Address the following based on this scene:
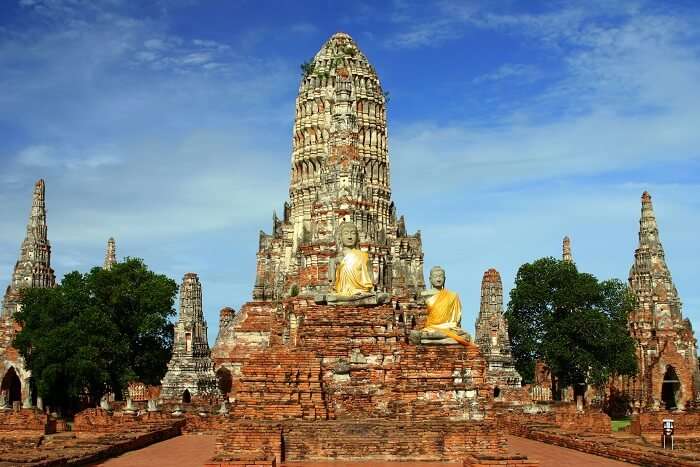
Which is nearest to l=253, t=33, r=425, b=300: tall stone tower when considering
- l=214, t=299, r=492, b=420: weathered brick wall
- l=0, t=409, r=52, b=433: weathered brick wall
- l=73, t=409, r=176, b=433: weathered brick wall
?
l=73, t=409, r=176, b=433: weathered brick wall

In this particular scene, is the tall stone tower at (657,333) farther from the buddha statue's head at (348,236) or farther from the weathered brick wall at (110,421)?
the buddha statue's head at (348,236)

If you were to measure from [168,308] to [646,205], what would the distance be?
27.5 m

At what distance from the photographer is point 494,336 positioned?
3909 centimetres

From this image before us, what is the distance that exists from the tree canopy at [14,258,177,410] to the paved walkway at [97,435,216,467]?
18.0 metres

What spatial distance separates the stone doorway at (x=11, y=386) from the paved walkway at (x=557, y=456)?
3481cm

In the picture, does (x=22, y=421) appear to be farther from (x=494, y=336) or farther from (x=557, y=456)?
(x=494, y=336)

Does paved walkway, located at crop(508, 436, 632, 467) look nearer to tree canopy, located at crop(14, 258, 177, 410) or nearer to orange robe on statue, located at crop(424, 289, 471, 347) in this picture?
orange robe on statue, located at crop(424, 289, 471, 347)

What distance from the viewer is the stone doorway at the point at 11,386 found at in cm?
4897

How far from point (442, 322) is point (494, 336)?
70.0 ft

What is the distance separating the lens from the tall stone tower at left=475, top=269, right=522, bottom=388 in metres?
38.0

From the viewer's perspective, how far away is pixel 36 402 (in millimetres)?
48500

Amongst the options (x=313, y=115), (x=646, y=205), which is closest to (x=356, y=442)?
(x=646, y=205)

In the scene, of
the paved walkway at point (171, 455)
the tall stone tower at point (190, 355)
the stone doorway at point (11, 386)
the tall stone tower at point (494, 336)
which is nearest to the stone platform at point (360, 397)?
the paved walkway at point (171, 455)

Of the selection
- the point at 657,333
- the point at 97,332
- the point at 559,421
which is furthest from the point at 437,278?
the point at 657,333
